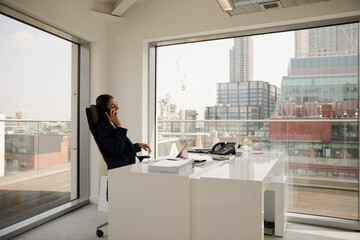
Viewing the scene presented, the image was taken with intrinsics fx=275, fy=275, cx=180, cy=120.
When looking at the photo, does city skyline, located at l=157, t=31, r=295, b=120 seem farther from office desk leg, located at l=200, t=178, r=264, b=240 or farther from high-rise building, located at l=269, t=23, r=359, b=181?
office desk leg, located at l=200, t=178, r=264, b=240

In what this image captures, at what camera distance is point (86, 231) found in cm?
272

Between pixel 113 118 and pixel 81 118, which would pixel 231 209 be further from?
pixel 81 118

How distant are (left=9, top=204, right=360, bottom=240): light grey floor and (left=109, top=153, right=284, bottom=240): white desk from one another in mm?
1040

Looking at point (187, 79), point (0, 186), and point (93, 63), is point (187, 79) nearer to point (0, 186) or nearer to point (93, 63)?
point (93, 63)

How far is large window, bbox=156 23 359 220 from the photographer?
9.61ft

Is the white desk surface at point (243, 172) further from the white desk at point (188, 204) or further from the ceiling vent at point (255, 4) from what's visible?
the ceiling vent at point (255, 4)

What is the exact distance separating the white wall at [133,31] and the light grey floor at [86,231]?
0.68 metres

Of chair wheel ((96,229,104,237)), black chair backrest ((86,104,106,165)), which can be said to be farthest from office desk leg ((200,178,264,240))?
chair wheel ((96,229,104,237))

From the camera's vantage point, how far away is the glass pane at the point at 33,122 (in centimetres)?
273

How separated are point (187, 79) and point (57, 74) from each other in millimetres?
1697

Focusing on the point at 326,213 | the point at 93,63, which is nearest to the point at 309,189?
the point at 326,213

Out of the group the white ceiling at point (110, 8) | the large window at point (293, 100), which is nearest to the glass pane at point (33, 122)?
the white ceiling at point (110, 8)

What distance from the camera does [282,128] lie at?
325 centimetres

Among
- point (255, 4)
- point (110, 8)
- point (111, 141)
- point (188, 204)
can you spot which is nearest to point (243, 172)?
point (188, 204)
